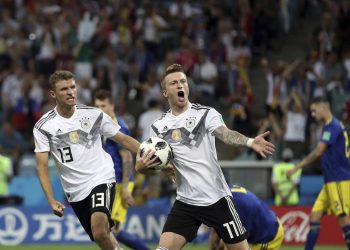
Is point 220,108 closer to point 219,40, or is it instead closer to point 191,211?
point 219,40

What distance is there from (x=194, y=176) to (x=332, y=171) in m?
4.58

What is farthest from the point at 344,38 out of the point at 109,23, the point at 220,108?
the point at 109,23

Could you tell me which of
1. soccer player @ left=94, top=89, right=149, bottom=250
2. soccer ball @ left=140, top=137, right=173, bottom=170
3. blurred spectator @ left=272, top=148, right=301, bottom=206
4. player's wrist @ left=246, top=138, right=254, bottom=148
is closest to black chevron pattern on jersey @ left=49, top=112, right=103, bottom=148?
soccer ball @ left=140, top=137, right=173, bottom=170

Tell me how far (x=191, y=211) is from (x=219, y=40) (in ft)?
42.6

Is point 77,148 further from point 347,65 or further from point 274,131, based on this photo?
point 347,65

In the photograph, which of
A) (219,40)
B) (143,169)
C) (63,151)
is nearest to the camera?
(143,169)

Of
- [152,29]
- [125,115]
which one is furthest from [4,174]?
[152,29]

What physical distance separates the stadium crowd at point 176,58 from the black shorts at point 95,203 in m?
8.92

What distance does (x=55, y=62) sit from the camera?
893 inches

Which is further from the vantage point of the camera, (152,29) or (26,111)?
(152,29)

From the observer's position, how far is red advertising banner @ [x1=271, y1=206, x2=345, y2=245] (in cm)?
1739

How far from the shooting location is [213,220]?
9.95m

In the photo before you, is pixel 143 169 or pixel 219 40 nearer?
pixel 143 169

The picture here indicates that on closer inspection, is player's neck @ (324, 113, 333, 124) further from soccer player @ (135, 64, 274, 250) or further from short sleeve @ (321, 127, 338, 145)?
soccer player @ (135, 64, 274, 250)
